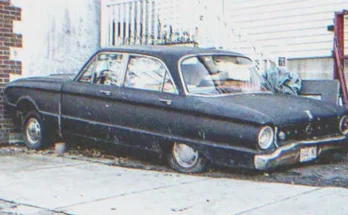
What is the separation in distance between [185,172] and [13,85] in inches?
143

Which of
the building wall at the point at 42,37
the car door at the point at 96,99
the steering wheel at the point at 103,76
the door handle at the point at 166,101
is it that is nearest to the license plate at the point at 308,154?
the door handle at the point at 166,101

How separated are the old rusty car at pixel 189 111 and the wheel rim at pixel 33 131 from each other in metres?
0.23

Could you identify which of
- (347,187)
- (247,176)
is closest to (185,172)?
(247,176)

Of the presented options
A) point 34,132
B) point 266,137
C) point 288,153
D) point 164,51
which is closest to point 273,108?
point 266,137

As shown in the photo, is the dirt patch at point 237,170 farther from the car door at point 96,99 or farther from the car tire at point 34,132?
the car door at point 96,99

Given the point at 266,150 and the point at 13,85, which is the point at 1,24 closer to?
the point at 13,85

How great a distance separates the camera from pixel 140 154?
903 cm

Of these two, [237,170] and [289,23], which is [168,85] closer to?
[237,170]

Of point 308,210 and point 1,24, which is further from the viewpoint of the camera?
point 1,24

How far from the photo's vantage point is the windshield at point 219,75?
788 centimetres

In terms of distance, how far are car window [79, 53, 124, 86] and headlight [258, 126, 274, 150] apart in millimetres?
2312

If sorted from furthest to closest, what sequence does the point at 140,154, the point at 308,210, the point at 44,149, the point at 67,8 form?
the point at 67,8
the point at 44,149
the point at 140,154
the point at 308,210

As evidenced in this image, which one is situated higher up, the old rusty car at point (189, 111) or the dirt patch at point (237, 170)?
the old rusty car at point (189, 111)

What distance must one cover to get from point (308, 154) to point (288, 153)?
1.44 feet
